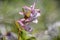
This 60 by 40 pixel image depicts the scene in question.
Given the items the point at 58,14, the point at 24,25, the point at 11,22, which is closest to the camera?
the point at 24,25

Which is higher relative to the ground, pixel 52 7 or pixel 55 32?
pixel 52 7

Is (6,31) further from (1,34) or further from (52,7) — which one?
(52,7)

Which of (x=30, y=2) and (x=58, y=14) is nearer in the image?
(x=30, y=2)

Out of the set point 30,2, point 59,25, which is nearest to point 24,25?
point 30,2

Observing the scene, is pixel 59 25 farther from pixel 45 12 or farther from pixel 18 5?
pixel 18 5

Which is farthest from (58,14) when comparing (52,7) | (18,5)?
(18,5)

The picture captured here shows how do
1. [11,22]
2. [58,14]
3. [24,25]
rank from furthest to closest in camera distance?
[58,14] → [11,22] → [24,25]
